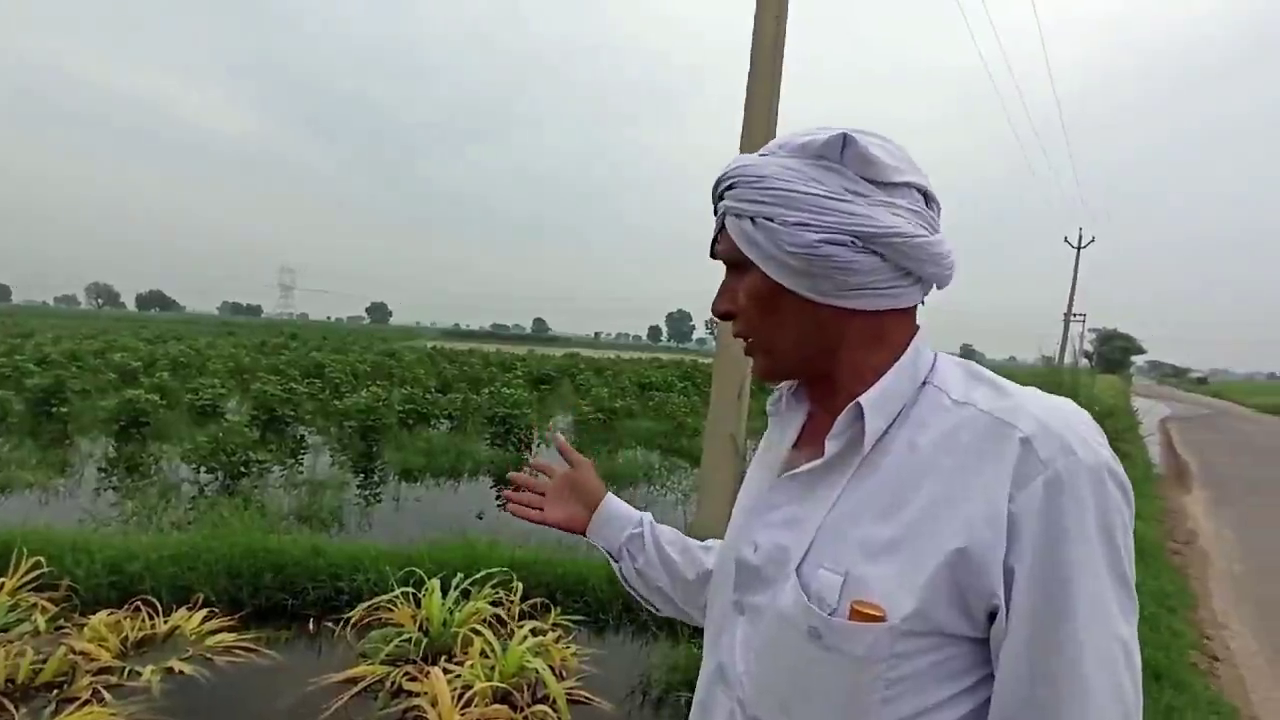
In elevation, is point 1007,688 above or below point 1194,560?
above

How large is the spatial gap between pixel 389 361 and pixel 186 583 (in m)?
10.4

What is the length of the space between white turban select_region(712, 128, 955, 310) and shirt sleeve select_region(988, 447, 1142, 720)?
265mm

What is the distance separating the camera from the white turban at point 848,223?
97cm

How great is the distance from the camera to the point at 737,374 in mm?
3664

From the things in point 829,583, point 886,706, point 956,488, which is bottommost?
point 886,706

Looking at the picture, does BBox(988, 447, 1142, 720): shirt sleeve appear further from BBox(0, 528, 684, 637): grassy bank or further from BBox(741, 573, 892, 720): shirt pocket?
BBox(0, 528, 684, 637): grassy bank

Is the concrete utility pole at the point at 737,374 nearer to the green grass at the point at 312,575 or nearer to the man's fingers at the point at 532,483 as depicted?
the green grass at the point at 312,575

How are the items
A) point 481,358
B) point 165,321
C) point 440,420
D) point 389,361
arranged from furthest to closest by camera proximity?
point 165,321
point 481,358
point 389,361
point 440,420

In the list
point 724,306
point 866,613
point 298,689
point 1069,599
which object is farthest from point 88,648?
point 1069,599

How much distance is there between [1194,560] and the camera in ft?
21.7

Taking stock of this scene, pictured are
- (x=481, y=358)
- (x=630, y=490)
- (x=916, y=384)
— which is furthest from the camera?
(x=481, y=358)

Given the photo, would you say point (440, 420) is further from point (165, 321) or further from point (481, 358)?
point (165, 321)

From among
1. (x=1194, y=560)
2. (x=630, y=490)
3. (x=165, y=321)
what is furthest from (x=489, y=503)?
(x=165, y=321)

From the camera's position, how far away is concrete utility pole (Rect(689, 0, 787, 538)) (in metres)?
3.51
